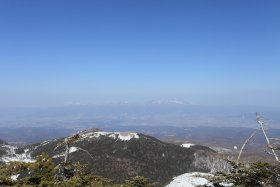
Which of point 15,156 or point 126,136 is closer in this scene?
point 15,156

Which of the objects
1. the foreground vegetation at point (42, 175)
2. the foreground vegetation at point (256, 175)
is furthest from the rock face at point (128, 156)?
the foreground vegetation at point (256, 175)

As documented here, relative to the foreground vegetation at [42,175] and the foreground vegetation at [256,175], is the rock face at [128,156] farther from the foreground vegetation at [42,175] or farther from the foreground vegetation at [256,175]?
the foreground vegetation at [256,175]

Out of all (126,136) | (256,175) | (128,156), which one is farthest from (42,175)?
(126,136)

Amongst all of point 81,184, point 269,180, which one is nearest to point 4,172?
point 81,184

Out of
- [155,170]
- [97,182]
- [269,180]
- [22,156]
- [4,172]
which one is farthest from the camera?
[22,156]

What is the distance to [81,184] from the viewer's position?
2805 centimetres

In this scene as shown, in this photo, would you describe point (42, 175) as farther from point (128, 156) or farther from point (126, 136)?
point (126, 136)

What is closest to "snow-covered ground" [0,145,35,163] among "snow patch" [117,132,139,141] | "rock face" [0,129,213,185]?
"rock face" [0,129,213,185]

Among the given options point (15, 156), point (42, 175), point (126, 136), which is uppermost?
point (42, 175)

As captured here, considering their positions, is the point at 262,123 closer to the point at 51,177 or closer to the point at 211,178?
the point at 211,178

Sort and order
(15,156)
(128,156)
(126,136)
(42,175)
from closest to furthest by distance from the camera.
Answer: (42,175) → (128,156) → (15,156) → (126,136)

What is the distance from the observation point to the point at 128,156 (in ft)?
362

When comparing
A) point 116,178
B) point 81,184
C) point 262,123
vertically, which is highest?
point 262,123

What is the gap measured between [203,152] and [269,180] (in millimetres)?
96351
